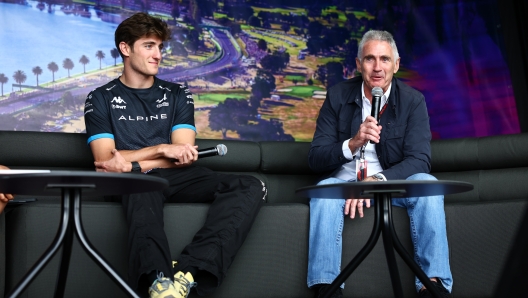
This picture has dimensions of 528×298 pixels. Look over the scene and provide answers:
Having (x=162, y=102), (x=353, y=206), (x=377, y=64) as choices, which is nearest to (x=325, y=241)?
(x=353, y=206)

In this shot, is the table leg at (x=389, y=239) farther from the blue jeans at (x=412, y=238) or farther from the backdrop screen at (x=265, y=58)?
the backdrop screen at (x=265, y=58)

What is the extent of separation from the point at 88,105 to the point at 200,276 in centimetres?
95

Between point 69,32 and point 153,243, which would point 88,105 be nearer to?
point 153,243

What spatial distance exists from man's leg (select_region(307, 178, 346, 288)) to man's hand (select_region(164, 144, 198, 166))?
52 cm

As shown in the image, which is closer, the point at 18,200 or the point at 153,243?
the point at 153,243

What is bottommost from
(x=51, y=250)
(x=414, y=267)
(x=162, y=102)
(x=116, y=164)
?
(x=414, y=267)

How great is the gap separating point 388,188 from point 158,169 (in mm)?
1111

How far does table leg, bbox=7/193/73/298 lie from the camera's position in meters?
1.62

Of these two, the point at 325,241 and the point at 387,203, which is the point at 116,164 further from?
the point at 387,203

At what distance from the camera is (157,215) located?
2.34 m

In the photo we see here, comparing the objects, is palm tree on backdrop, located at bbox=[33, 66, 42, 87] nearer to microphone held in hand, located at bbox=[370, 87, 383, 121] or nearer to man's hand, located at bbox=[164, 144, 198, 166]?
man's hand, located at bbox=[164, 144, 198, 166]

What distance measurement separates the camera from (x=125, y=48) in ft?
9.62

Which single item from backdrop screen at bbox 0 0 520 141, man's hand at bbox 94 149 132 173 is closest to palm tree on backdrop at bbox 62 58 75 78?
backdrop screen at bbox 0 0 520 141

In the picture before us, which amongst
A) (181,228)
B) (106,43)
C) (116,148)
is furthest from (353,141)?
(106,43)
